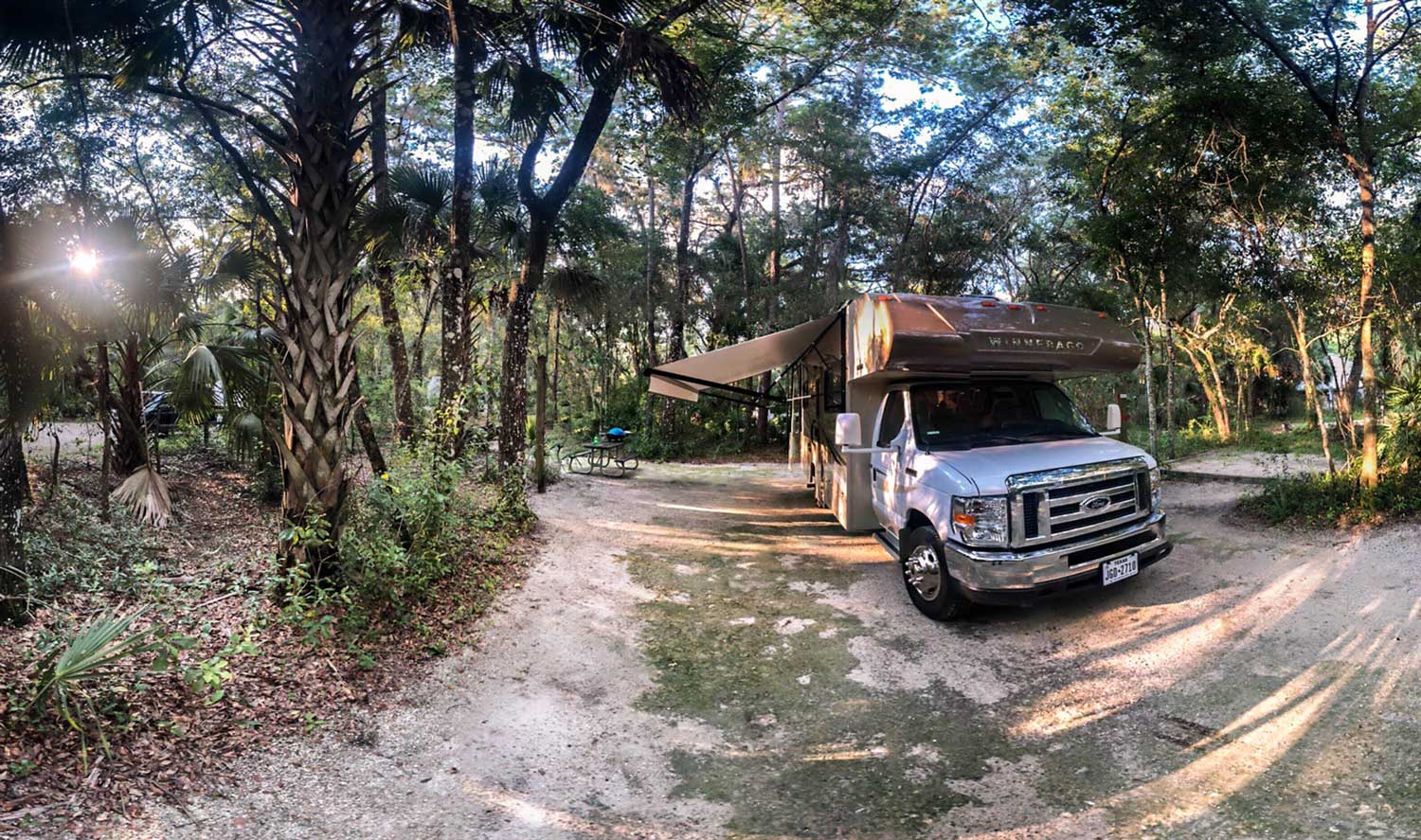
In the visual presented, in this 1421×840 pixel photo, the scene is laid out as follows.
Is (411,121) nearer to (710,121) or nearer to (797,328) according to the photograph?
(710,121)

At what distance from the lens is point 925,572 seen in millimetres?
6129

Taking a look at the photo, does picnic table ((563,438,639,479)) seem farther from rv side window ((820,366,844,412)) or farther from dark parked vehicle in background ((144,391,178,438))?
dark parked vehicle in background ((144,391,178,438))

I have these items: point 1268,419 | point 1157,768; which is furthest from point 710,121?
point 1268,419

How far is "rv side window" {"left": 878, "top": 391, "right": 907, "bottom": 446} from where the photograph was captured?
6984mm

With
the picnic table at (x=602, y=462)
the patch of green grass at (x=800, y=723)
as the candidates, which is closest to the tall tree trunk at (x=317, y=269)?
the patch of green grass at (x=800, y=723)

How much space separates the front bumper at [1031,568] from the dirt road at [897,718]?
0.48m

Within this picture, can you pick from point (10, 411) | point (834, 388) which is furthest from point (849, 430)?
point (10, 411)

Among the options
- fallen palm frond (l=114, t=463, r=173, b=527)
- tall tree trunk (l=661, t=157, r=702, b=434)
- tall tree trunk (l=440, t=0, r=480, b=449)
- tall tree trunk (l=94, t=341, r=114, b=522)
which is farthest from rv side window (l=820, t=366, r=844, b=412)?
tall tree trunk (l=94, t=341, r=114, b=522)

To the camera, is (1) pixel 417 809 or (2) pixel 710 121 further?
(2) pixel 710 121

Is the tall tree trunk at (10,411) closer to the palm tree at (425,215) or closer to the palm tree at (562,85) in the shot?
the palm tree at (562,85)

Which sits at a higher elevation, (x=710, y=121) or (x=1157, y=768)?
(x=710, y=121)

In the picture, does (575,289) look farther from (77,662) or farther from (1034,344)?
(77,662)

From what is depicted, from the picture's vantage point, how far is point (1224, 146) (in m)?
9.02

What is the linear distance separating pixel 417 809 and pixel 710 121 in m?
11.8
